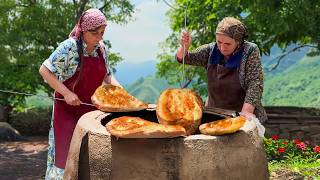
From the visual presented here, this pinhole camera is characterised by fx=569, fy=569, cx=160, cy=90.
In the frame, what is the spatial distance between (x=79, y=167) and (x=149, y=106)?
890 millimetres

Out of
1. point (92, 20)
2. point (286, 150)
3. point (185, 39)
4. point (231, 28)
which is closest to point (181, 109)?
point (231, 28)

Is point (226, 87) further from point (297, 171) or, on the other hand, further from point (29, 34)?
point (29, 34)

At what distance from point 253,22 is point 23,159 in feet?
19.4

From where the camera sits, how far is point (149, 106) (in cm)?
402

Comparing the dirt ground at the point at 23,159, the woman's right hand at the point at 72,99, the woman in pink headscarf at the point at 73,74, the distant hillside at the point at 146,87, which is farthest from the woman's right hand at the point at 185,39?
the distant hillside at the point at 146,87

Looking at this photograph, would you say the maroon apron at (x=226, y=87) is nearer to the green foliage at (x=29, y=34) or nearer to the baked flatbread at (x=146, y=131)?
the baked flatbread at (x=146, y=131)

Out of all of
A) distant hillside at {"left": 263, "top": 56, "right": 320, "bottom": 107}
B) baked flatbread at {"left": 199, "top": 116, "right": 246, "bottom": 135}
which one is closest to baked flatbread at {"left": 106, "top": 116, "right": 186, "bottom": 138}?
baked flatbread at {"left": 199, "top": 116, "right": 246, "bottom": 135}

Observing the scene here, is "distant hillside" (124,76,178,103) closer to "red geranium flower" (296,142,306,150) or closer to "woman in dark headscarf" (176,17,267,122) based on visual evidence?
"red geranium flower" (296,142,306,150)

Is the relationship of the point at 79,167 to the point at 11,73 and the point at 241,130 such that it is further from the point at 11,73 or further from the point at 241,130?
the point at 11,73

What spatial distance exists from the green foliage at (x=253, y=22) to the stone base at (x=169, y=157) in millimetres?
8359

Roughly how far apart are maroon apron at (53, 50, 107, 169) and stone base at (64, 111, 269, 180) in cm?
121

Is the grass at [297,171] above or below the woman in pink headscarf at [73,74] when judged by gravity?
below

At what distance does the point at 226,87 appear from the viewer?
4383 millimetres

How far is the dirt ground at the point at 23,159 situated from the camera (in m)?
10.4
